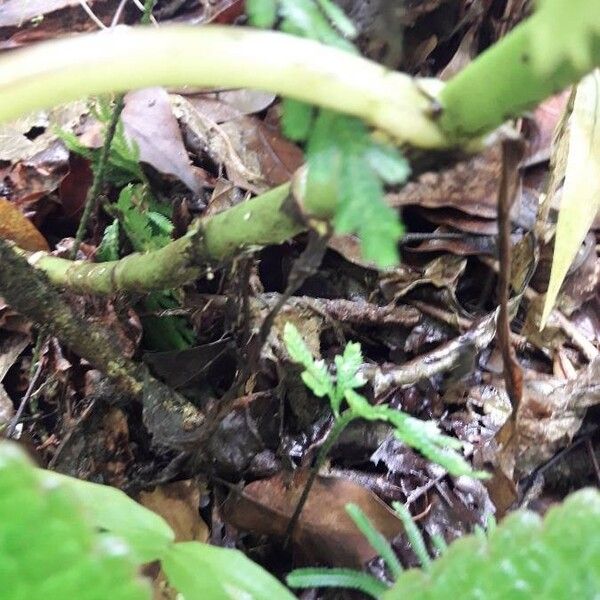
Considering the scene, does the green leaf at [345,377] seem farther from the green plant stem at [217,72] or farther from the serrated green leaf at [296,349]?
the green plant stem at [217,72]

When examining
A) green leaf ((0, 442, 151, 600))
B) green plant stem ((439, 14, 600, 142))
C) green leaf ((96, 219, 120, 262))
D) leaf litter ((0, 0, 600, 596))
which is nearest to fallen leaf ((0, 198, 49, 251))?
leaf litter ((0, 0, 600, 596))

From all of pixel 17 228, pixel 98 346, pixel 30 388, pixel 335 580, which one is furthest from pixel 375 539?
pixel 17 228

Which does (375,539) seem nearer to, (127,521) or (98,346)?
(127,521)

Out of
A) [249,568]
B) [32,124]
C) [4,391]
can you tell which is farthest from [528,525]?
[32,124]

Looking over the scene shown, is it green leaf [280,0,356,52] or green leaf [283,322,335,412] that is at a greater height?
green leaf [280,0,356,52]

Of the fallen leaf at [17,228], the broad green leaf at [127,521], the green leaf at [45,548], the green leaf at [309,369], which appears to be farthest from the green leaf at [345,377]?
the fallen leaf at [17,228]

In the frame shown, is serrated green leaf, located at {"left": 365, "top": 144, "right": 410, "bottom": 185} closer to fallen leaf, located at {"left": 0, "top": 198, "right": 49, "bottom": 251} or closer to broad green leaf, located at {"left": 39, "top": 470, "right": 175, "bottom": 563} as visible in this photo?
broad green leaf, located at {"left": 39, "top": 470, "right": 175, "bottom": 563}

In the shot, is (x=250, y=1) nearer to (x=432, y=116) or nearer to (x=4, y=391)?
(x=432, y=116)
